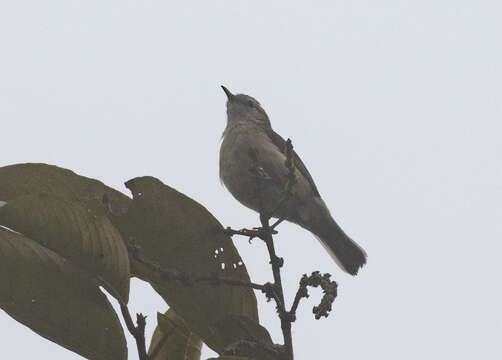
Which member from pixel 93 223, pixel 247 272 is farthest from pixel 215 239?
pixel 93 223

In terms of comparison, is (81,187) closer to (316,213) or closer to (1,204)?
(1,204)

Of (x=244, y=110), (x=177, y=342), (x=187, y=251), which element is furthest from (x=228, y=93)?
(x=177, y=342)

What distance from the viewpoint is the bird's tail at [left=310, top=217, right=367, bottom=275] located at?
254 inches

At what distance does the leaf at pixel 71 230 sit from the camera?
7.01 feet

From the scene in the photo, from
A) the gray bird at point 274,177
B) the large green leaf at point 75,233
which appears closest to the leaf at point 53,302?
the large green leaf at point 75,233

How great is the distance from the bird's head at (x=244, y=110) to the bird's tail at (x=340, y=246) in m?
1.14

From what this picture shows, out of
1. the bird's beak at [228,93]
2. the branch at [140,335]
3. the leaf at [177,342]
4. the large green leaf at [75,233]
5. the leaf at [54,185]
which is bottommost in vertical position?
the branch at [140,335]

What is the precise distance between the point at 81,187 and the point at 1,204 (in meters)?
0.34

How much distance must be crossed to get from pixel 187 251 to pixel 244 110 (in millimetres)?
4715

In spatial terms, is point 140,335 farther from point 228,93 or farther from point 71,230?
point 228,93

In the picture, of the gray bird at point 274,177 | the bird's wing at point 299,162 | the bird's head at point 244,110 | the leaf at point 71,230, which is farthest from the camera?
the bird's head at point 244,110

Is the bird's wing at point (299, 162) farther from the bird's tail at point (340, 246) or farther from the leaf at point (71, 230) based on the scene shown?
the leaf at point (71, 230)

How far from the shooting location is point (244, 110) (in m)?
7.17

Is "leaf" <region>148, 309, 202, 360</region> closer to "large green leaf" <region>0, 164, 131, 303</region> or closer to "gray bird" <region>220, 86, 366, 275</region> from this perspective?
"large green leaf" <region>0, 164, 131, 303</region>
